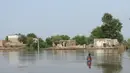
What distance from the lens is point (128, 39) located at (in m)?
135

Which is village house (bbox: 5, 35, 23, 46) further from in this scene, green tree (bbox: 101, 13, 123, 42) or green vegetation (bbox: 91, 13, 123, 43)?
green tree (bbox: 101, 13, 123, 42)

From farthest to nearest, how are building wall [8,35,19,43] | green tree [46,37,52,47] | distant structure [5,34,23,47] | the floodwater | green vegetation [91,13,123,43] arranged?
green tree [46,37,52,47], building wall [8,35,19,43], distant structure [5,34,23,47], green vegetation [91,13,123,43], the floodwater

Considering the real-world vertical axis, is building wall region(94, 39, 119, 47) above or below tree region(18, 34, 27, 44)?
below

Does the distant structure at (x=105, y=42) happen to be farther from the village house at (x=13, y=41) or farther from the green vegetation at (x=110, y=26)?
the village house at (x=13, y=41)

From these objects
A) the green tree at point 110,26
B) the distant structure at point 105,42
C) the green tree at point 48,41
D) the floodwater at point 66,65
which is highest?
the green tree at point 110,26

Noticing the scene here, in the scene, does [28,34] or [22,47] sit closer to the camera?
[22,47]

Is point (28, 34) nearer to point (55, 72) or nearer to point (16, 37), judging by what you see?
point (16, 37)

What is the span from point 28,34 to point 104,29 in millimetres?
63620

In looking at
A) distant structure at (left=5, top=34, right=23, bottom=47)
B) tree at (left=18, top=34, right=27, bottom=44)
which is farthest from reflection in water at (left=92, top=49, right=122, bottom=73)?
tree at (left=18, top=34, right=27, bottom=44)

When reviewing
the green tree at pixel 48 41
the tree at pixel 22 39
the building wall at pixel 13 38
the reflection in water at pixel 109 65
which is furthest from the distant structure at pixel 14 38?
the reflection in water at pixel 109 65

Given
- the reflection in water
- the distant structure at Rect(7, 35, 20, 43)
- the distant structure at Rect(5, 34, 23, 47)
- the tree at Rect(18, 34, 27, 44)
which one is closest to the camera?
the reflection in water

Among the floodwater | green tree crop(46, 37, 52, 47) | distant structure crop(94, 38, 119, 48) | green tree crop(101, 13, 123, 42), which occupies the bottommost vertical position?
the floodwater

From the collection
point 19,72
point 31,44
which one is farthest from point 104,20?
point 19,72

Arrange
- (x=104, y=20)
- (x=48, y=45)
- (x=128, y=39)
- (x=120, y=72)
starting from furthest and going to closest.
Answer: (x=48, y=45) → (x=128, y=39) → (x=104, y=20) → (x=120, y=72)
